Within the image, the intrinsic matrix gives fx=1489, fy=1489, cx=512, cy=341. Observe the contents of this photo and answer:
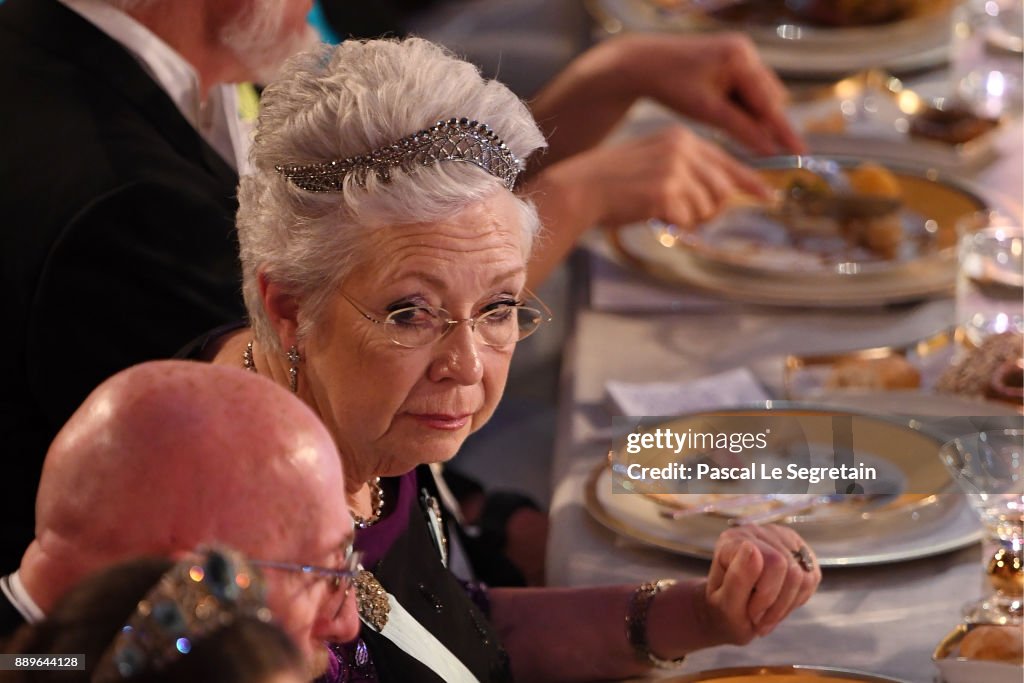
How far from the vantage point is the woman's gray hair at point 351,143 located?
4.13 ft

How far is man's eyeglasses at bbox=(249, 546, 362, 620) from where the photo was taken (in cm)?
85

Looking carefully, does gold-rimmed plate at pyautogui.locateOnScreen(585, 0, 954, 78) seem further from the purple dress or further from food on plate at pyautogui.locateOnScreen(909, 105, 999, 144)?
the purple dress

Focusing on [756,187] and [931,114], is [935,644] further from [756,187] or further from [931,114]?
[931,114]

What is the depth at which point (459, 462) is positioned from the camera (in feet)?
8.33

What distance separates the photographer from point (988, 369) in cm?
184

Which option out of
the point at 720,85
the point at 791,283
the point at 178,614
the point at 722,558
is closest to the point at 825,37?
the point at 720,85

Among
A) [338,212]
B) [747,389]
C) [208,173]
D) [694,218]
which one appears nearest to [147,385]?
[338,212]

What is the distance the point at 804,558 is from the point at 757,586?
55mm

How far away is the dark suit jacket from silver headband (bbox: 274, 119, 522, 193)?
463 millimetres

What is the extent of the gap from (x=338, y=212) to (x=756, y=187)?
1275mm

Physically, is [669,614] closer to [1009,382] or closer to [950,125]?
[1009,382]

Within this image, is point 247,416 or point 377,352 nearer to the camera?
point 247,416

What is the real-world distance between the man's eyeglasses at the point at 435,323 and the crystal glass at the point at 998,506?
45cm

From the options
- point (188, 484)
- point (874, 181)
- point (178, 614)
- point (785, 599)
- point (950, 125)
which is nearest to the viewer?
point (178, 614)
